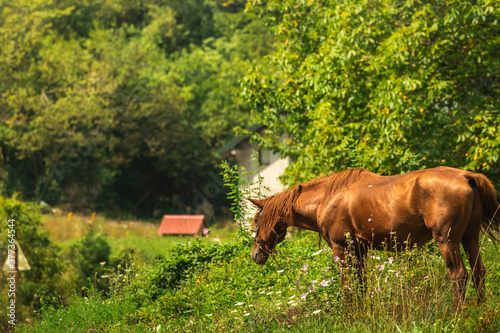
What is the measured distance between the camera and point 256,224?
7.15 meters

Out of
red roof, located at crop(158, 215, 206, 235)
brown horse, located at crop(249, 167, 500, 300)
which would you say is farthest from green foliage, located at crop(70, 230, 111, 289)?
red roof, located at crop(158, 215, 206, 235)

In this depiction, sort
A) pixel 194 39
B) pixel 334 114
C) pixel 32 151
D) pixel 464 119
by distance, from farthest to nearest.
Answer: pixel 194 39, pixel 32 151, pixel 334 114, pixel 464 119

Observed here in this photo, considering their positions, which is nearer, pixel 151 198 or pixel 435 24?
pixel 435 24

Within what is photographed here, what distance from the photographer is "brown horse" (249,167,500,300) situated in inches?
229

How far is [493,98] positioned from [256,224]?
A: 28.5ft

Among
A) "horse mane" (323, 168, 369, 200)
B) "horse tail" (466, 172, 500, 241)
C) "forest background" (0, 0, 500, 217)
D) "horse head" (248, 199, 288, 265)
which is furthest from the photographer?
"forest background" (0, 0, 500, 217)

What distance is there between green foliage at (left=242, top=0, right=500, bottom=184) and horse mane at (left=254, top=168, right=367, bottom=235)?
526 cm

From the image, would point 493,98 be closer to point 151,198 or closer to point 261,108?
point 261,108

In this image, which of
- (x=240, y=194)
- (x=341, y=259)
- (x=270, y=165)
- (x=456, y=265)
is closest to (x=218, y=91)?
(x=270, y=165)

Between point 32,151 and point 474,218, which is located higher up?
point 474,218

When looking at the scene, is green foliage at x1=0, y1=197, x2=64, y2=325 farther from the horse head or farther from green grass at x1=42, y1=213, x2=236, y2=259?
green grass at x1=42, y1=213, x2=236, y2=259

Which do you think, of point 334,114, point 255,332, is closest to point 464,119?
point 334,114

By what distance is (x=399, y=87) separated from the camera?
13.4 metres

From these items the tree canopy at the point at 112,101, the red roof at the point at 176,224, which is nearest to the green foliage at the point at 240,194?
the red roof at the point at 176,224
